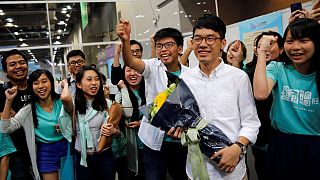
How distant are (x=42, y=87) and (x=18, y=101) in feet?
0.78

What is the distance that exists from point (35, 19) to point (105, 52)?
181 centimetres

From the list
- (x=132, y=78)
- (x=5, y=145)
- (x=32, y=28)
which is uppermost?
(x=32, y=28)

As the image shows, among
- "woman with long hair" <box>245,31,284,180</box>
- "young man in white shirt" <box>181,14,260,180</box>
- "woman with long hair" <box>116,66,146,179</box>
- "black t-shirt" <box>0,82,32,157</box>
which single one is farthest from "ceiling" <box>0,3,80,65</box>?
"young man in white shirt" <box>181,14,260,180</box>

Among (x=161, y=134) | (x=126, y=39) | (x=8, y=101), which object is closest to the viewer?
(x=126, y=39)

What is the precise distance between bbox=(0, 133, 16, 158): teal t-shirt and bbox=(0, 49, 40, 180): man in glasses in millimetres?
17

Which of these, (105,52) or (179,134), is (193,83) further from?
(105,52)

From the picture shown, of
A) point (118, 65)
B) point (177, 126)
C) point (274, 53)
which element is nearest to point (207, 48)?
point (177, 126)

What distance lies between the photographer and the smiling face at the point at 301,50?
1.51 metres

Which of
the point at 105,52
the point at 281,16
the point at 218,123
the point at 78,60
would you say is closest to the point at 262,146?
the point at 218,123

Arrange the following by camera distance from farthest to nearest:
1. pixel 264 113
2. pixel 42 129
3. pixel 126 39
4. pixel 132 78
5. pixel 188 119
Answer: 1. pixel 132 78
2. pixel 42 129
3. pixel 264 113
4. pixel 126 39
5. pixel 188 119

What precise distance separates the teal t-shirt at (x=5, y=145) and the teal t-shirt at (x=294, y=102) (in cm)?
205

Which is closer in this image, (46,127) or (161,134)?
(161,134)

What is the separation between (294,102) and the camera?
1538 mm

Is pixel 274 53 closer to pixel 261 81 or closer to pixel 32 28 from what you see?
pixel 261 81
